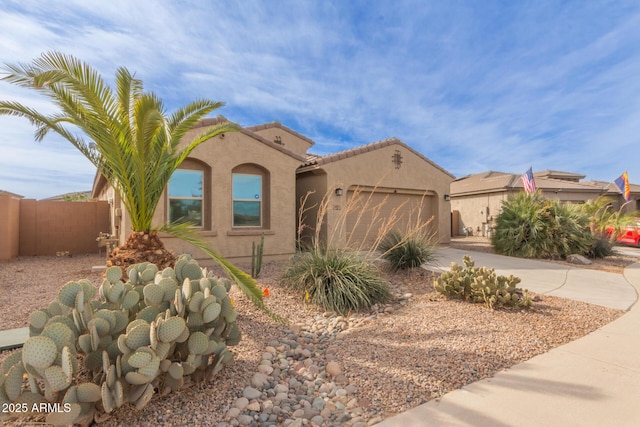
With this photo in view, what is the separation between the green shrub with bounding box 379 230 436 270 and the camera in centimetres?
760

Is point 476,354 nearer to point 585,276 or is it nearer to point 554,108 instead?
point 585,276

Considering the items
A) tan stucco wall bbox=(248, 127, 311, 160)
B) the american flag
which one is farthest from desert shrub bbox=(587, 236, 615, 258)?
tan stucco wall bbox=(248, 127, 311, 160)

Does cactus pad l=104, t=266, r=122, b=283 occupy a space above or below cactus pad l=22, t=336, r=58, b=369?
above

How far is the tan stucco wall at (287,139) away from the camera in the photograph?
15288 mm

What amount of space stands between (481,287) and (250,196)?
681 centimetres

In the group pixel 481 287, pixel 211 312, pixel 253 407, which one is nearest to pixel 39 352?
pixel 211 312

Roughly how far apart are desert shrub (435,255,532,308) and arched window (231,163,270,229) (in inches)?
227

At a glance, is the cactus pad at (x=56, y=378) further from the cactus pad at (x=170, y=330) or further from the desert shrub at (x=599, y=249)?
the desert shrub at (x=599, y=249)

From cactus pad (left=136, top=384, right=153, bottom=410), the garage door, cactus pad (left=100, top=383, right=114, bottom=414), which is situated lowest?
cactus pad (left=136, top=384, right=153, bottom=410)

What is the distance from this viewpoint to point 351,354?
3803mm

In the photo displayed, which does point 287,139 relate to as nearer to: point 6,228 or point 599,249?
point 6,228

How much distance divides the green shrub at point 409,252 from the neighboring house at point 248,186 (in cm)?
155

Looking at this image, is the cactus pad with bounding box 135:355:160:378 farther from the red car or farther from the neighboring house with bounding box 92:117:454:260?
the red car

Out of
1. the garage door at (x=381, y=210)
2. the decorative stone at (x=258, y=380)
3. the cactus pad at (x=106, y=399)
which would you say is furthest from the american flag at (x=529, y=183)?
the cactus pad at (x=106, y=399)
